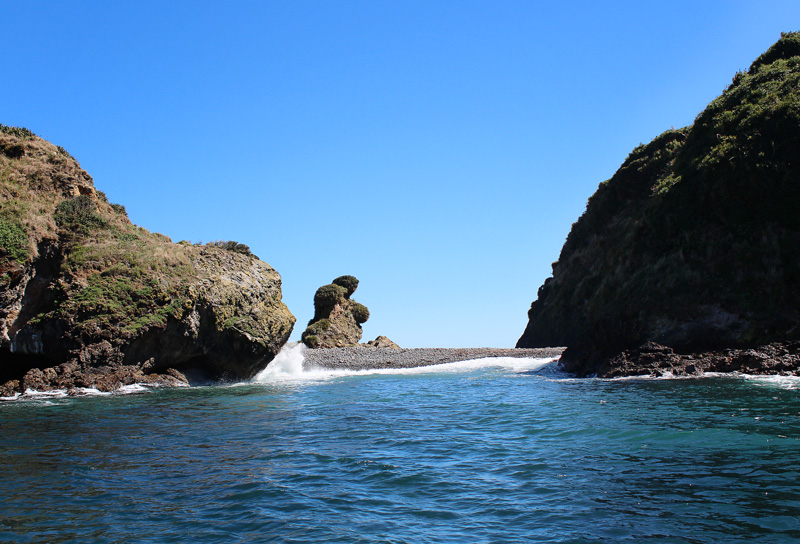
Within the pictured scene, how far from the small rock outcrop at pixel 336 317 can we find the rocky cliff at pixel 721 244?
36.8m

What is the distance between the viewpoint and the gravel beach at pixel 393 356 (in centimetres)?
4688

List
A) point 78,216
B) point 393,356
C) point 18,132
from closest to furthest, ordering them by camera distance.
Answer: point 78,216 → point 18,132 → point 393,356

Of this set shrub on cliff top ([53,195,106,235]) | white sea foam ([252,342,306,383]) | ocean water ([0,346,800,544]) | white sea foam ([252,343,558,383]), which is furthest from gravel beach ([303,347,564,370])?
ocean water ([0,346,800,544])

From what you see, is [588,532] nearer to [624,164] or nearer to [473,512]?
[473,512]

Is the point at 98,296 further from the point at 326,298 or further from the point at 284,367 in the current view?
the point at 326,298

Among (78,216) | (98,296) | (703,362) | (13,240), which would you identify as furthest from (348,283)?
(703,362)

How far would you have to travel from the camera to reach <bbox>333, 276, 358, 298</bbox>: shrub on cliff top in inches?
3019

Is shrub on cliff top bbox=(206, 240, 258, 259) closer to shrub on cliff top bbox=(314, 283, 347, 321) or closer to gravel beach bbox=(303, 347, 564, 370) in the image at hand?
gravel beach bbox=(303, 347, 564, 370)

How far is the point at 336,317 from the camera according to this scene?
7181 centimetres

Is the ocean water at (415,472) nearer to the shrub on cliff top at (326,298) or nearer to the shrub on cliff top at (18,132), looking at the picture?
the shrub on cliff top at (18,132)

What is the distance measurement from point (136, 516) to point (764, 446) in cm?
1183

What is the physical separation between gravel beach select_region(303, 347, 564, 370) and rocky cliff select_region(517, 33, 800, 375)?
47.6 feet

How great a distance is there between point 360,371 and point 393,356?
351 inches

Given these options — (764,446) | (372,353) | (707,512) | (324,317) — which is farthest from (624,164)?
(707,512)
